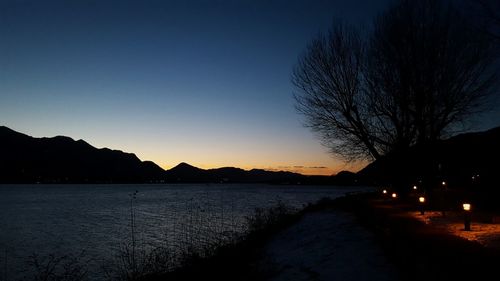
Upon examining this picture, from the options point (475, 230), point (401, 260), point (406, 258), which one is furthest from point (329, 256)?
point (475, 230)

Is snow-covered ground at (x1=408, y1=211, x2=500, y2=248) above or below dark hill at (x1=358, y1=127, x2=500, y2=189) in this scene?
below

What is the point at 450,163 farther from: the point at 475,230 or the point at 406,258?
the point at 406,258

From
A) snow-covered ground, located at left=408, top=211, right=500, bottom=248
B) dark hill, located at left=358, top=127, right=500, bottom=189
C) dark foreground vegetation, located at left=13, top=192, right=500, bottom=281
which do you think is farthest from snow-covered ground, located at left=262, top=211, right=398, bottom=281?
dark hill, located at left=358, top=127, right=500, bottom=189

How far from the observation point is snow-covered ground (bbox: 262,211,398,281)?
10094 millimetres

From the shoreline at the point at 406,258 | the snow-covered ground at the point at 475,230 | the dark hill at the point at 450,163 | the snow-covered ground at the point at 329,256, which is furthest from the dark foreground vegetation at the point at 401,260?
the dark hill at the point at 450,163

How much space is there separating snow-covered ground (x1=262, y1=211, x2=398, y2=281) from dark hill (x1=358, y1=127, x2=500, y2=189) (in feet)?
29.3

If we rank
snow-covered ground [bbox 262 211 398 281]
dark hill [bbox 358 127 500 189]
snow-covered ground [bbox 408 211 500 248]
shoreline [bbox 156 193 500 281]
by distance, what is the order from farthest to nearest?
1. dark hill [bbox 358 127 500 189]
2. snow-covered ground [bbox 408 211 500 248]
3. snow-covered ground [bbox 262 211 398 281]
4. shoreline [bbox 156 193 500 281]

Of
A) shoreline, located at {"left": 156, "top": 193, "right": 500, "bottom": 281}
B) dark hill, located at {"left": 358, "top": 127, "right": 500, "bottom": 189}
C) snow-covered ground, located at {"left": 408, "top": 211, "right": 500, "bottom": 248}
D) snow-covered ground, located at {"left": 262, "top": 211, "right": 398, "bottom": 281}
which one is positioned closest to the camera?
shoreline, located at {"left": 156, "top": 193, "right": 500, "bottom": 281}

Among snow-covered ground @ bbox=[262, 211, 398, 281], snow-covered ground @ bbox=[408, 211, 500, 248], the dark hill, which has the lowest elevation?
snow-covered ground @ bbox=[262, 211, 398, 281]

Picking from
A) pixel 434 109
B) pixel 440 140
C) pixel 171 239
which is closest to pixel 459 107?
pixel 434 109

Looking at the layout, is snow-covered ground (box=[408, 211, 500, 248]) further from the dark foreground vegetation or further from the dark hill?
the dark hill

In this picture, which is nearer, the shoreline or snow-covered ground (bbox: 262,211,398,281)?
the shoreline

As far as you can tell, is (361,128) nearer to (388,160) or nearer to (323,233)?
(388,160)

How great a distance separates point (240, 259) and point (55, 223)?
29.9 m
